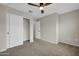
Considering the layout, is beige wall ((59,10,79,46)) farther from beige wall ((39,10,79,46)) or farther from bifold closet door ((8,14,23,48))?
bifold closet door ((8,14,23,48))

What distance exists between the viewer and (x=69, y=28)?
454 centimetres

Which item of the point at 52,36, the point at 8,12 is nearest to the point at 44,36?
the point at 52,36

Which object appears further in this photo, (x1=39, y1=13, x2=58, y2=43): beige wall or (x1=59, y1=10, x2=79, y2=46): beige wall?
(x1=39, y1=13, x2=58, y2=43): beige wall

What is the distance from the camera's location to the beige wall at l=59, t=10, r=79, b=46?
4184 millimetres

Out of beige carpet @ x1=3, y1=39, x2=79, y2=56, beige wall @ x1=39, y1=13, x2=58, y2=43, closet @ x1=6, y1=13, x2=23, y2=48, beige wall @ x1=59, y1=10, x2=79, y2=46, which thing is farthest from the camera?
beige wall @ x1=39, y1=13, x2=58, y2=43

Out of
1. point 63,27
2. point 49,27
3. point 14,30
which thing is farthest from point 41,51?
point 63,27

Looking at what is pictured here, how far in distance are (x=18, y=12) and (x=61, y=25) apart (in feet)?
9.75

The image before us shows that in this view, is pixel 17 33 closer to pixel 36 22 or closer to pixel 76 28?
pixel 36 22

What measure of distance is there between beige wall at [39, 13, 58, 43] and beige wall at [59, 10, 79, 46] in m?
0.54

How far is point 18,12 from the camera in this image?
13.5 ft

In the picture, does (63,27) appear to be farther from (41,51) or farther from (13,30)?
(13,30)

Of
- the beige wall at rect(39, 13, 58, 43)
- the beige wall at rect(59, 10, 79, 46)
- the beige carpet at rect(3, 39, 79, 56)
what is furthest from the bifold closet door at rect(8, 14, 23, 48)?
the beige wall at rect(59, 10, 79, 46)

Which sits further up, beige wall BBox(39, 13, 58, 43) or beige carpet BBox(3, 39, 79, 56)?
beige wall BBox(39, 13, 58, 43)

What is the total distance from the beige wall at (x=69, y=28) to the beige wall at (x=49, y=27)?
539 mm
